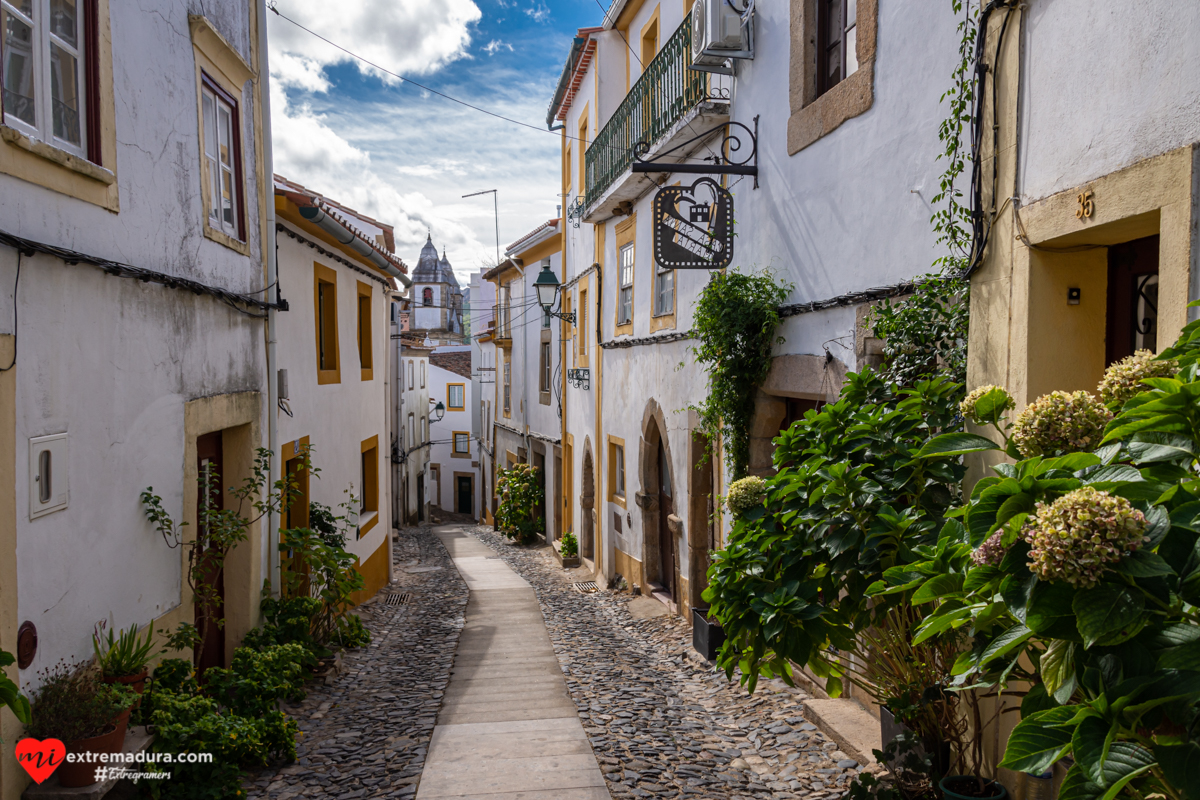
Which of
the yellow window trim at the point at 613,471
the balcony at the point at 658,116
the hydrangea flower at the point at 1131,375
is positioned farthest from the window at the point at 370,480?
the hydrangea flower at the point at 1131,375

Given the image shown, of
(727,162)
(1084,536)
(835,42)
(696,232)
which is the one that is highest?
(835,42)

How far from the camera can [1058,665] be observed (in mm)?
1795

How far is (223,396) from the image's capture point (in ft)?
21.0

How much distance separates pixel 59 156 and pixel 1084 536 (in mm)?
4509

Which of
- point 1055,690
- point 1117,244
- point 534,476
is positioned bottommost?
point 534,476

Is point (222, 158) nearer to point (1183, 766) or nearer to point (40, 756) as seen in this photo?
point (40, 756)

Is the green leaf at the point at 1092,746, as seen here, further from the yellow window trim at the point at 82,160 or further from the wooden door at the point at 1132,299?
the yellow window trim at the point at 82,160

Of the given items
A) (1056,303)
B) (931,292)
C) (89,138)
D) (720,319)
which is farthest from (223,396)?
(1056,303)

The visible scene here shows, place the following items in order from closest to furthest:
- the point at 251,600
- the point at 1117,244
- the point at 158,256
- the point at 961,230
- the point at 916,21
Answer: the point at 1117,244, the point at 961,230, the point at 916,21, the point at 158,256, the point at 251,600

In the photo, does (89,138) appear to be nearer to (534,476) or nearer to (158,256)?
(158,256)

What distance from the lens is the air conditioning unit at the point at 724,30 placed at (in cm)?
720

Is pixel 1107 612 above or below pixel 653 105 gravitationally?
below

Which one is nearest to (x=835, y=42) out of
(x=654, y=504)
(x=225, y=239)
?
(x=225, y=239)

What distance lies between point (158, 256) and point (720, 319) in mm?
4443
